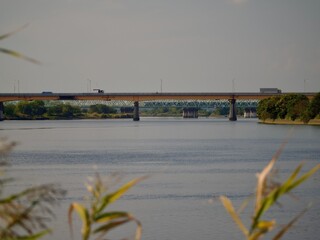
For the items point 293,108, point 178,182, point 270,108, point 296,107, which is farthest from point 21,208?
point 270,108

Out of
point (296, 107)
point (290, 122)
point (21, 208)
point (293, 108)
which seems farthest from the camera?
point (290, 122)

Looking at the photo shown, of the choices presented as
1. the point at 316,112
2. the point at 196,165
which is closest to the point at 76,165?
the point at 196,165

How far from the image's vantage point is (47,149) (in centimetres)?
8731

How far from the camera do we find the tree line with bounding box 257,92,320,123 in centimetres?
15106

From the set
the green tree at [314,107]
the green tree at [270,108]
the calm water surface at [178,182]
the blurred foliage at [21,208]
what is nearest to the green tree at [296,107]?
the green tree at [314,107]

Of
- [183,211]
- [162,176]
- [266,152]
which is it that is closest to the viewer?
[183,211]

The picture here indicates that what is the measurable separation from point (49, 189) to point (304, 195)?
37.2 meters

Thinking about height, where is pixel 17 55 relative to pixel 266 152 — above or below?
above

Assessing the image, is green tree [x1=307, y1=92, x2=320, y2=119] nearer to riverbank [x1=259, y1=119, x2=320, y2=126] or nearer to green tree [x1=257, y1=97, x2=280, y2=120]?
riverbank [x1=259, y1=119, x2=320, y2=126]

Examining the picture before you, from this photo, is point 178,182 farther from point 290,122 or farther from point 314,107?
point 290,122

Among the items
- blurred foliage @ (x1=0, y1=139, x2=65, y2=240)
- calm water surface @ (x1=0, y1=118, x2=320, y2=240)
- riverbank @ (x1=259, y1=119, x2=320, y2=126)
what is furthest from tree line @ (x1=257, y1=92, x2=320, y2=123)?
blurred foliage @ (x1=0, y1=139, x2=65, y2=240)

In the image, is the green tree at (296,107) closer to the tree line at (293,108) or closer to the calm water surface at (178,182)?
the tree line at (293,108)

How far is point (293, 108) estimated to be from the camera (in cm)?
15988

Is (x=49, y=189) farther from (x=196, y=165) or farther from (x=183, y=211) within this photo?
(x=196, y=165)
